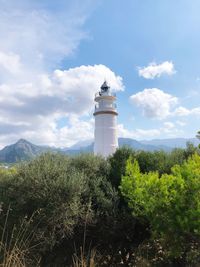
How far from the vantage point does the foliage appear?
191 inches

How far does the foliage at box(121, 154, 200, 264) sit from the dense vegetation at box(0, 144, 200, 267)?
2 cm

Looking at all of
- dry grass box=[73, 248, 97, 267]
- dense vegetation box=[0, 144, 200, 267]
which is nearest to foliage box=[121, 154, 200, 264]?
dense vegetation box=[0, 144, 200, 267]

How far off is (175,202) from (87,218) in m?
2.61

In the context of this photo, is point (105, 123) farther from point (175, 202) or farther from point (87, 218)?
point (175, 202)

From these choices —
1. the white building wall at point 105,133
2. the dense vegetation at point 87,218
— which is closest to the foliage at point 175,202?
the dense vegetation at point 87,218

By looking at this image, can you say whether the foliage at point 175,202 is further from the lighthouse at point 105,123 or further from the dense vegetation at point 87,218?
the lighthouse at point 105,123

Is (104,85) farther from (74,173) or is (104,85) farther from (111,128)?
(74,173)

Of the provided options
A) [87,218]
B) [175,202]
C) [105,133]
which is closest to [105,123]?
[105,133]

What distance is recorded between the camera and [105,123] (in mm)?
28000

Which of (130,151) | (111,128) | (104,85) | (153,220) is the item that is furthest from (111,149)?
(153,220)

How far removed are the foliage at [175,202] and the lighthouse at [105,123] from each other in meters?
22.0

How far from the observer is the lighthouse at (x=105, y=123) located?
2782cm

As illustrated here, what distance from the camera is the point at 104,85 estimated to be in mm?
29391

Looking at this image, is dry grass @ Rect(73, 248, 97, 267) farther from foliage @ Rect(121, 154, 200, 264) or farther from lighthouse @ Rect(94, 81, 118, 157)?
lighthouse @ Rect(94, 81, 118, 157)
